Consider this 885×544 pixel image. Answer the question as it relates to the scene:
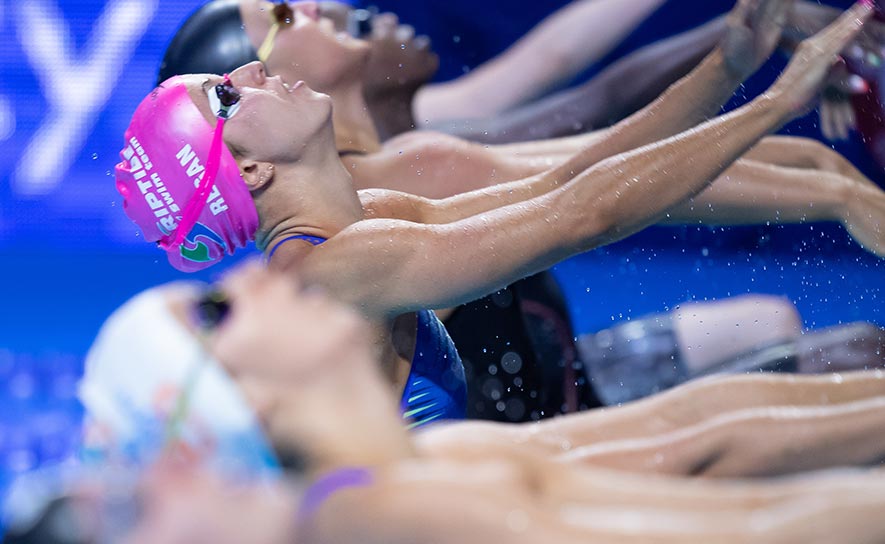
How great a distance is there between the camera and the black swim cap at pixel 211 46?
2.60m

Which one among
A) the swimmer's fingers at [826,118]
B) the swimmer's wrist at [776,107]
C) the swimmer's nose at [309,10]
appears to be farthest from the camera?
the swimmer's nose at [309,10]

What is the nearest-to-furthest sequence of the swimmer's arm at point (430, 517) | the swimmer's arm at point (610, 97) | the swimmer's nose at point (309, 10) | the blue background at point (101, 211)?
the swimmer's arm at point (430, 517), the swimmer's nose at point (309, 10), the swimmer's arm at point (610, 97), the blue background at point (101, 211)

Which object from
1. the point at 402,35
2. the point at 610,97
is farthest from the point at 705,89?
the point at 610,97

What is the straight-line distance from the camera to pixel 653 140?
2449 mm

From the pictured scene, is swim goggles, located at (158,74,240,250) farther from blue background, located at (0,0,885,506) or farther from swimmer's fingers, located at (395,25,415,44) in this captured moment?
blue background, located at (0,0,885,506)

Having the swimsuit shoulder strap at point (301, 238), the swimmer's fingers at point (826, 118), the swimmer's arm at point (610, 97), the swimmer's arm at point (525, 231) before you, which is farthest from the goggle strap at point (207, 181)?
the swimmer's arm at point (610, 97)

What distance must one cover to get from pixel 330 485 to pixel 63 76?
4.43 metres

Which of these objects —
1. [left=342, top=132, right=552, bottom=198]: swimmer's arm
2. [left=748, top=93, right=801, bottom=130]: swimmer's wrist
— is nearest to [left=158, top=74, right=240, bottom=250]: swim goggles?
[left=342, top=132, right=552, bottom=198]: swimmer's arm

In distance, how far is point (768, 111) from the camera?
2.01 meters

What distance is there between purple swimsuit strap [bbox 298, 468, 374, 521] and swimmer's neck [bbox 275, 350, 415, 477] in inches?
0.7

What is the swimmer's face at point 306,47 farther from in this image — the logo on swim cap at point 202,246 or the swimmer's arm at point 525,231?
the swimmer's arm at point 525,231

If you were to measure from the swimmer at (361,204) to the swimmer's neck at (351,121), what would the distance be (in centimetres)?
65

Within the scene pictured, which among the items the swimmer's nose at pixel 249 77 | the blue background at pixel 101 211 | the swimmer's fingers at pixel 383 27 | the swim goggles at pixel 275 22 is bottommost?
the blue background at pixel 101 211

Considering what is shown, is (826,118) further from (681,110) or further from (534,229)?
(534,229)
